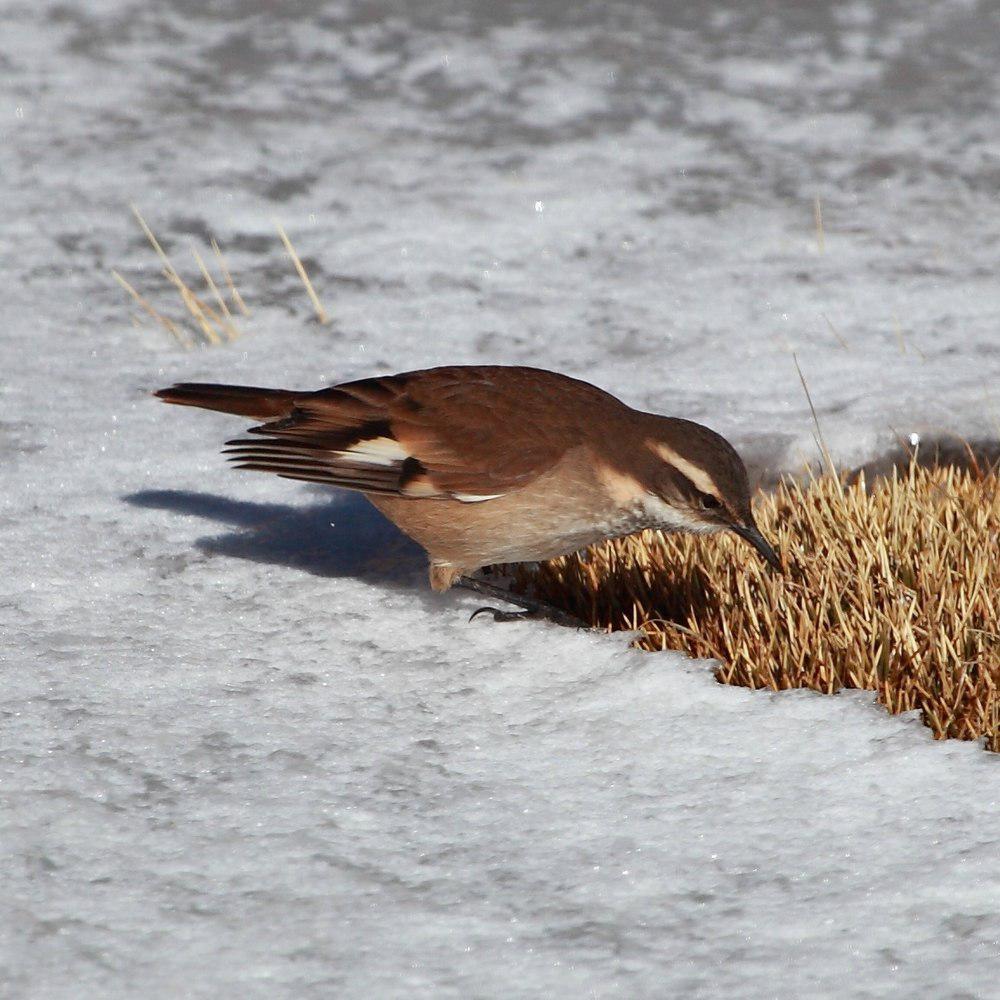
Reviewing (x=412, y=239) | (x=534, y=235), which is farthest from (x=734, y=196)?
(x=412, y=239)

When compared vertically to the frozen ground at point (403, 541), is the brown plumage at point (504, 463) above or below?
above

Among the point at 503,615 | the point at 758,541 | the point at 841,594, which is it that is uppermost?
the point at 758,541

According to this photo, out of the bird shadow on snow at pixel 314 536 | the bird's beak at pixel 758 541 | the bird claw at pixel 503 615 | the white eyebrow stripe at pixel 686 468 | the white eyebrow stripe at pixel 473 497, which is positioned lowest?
the bird shadow on snow at pixel 314 536

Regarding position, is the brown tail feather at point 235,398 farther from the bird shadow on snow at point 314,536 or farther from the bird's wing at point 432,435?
the bird shadow on snow at point 314,536

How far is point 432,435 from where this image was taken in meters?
5.00

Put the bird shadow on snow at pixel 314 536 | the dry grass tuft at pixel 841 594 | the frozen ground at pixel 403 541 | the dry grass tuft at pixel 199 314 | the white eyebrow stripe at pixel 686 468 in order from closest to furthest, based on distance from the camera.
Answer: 1. the frozen ground at pixel 403 541
2. the dry grass tuft at pixel 841 594
3. the white eyebrow stripe at pixel 686 468
4. the bird shadow on snow at pixel 314 536
5. the dry grass tuft at pixel 199 314

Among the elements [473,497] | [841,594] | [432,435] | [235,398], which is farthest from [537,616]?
[235,398]

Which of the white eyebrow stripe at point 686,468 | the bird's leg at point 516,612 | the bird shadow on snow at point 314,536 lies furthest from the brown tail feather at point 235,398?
the white eyebrow stripe at point 686,468

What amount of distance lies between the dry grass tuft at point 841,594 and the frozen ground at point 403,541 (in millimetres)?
151

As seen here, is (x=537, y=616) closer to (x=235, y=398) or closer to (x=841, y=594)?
(x=841, y=594)

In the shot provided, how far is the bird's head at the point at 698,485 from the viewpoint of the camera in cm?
484

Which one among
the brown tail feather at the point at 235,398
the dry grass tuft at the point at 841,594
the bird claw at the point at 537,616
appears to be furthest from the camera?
the brown tail feather at the point at 235,398

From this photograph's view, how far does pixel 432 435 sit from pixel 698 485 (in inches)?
35.4

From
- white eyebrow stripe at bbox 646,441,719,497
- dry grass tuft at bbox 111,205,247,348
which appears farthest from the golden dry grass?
white eyebrow stripe at bbox 646,441,719,497
